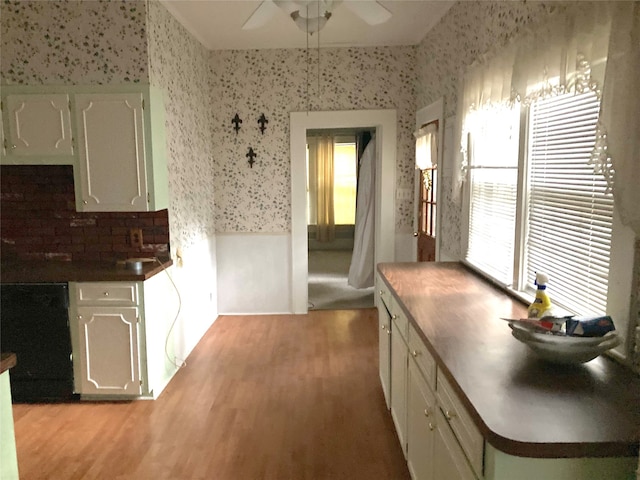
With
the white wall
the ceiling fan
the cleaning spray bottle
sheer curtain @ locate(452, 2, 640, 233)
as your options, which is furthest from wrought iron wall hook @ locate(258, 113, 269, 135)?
the cleaning spray bottle

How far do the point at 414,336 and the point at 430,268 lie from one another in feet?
3.70

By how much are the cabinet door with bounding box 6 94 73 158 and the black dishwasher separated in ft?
2.91

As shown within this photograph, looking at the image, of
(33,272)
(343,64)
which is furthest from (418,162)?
(33,272)

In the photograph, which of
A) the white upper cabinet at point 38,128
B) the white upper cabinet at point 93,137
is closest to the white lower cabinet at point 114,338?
the white upper cabinet at point 93,137

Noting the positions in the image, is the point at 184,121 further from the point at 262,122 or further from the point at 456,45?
the point at 456,45

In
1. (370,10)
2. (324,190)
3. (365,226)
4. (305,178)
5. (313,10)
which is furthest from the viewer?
(324,190)

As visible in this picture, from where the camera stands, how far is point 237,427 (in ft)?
9.37

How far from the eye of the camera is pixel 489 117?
2723mm

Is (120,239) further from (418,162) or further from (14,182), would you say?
(418,162)

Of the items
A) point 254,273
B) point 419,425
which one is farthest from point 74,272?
point 419,425

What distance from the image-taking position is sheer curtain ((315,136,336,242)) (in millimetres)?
8688

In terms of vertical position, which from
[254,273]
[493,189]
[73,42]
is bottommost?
[254,273]

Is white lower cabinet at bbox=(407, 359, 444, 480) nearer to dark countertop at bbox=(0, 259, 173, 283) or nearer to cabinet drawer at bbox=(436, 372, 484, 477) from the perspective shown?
cabinet drawer at bbox=(436, 372, 484, 477)

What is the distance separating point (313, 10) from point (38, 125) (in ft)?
6.53
